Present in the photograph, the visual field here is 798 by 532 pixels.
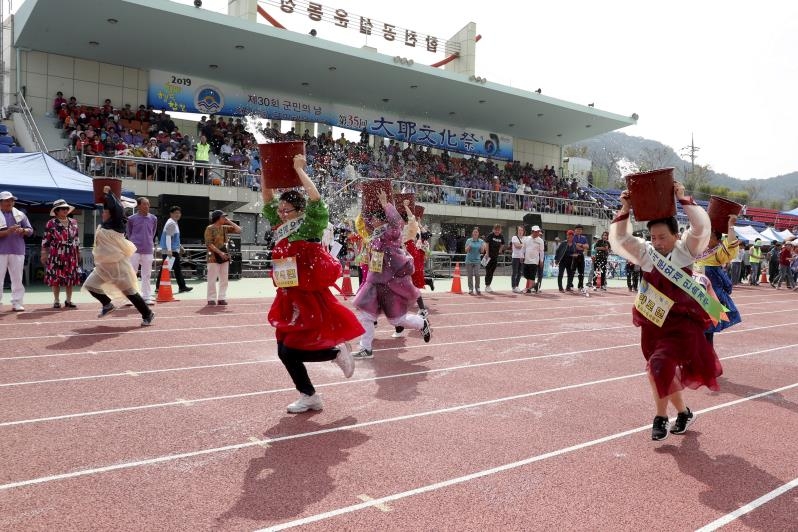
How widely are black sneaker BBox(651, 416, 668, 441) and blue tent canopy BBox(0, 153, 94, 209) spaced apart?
44.4ft

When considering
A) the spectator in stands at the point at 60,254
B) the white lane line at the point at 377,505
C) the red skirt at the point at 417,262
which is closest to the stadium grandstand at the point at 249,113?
the spectator in stands at the point at 60,254

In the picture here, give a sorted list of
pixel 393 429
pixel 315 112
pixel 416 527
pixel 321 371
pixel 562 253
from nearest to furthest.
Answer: pixel 416 527 → pixel 393 429 → pixel 321 371 → pixel 562 253 → pixel 315 112

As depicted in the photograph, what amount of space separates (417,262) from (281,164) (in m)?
7.37

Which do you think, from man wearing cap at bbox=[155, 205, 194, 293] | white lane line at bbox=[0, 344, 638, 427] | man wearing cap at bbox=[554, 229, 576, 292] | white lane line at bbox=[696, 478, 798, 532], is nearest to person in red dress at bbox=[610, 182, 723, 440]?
white lane line at bbox=[696, 478, 798, 532]

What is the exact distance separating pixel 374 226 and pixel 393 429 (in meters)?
3.80

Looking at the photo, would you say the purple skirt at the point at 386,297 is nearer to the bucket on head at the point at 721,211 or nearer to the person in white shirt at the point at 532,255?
the bucket on head at the point at 721,211

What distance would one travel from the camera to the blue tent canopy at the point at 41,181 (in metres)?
13.8

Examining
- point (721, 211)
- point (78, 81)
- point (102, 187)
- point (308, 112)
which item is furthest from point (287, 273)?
point (308, 112)

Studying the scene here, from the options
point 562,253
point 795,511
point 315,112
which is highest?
point 315,112

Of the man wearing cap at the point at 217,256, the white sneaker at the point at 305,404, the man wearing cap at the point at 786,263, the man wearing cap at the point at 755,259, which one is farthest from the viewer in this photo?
the man wearing cap at the point at 755,259

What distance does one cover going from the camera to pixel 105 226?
9641mm

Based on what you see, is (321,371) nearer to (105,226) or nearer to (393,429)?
(393,429)

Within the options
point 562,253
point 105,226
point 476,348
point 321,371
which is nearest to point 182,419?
point 321,371

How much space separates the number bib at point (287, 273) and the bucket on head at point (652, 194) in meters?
2.67
